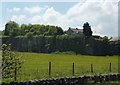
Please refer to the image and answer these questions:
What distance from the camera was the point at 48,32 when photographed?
151750mm

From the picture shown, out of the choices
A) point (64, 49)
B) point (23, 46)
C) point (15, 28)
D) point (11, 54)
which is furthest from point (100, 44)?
point (11, 54)

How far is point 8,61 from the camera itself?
1116 inches

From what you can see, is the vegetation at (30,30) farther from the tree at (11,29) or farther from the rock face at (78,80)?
the rock face at (78,80)

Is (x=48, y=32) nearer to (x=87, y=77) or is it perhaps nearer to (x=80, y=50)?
(x=80, y=50)

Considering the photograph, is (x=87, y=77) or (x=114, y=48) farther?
(x=114, y=48)

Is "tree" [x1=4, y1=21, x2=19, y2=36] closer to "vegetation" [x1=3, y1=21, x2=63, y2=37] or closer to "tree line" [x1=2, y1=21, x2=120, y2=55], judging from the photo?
"vegetation" [x1=3, y1=21, x2=63, y2=37]

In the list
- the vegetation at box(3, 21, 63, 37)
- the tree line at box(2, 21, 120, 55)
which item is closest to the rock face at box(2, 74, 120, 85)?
the tree line at box(2, 21, 120, 55)

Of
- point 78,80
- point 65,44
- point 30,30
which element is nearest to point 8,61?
point 78,80

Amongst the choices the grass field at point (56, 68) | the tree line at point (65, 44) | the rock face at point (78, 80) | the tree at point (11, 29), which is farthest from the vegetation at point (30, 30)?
the rock face at point (78, 80)

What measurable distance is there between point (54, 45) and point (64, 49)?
205 inches

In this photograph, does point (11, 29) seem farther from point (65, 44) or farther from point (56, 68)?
point (56, 68)

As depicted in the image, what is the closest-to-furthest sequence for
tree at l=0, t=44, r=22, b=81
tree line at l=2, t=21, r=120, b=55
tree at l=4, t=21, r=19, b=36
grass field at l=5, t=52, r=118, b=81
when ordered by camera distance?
1. tree at l=0, t=44, r=22, b=81
2. grass field at l=5, t=52, r=118, b=81
3. tree line at l=2, t=21, r=120, b=55
4. tree at l=4, t=21, r=19, b=36

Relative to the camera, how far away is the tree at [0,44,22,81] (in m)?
27.9

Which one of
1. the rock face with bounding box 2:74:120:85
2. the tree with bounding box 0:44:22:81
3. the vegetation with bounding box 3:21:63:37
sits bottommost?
the rock face with bounding box 2:74:120:85
